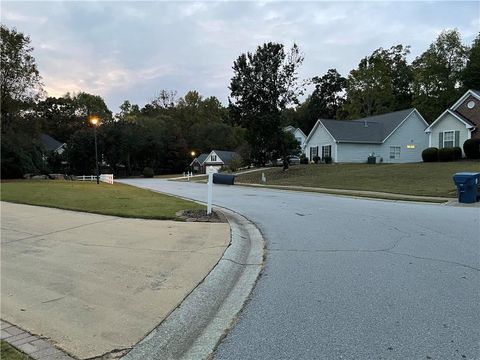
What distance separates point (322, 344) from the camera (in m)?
3.90

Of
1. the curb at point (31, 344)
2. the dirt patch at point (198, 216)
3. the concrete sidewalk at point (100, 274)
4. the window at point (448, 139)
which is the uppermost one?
the window at point (448, 139)

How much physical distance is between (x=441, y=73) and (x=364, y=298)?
62876mm

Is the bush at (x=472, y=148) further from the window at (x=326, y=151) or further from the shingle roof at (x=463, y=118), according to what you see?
the window at (x=326, y=151)

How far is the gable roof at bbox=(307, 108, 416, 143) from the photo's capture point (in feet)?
149

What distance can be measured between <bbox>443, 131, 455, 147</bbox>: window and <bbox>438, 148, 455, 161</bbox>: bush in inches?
107

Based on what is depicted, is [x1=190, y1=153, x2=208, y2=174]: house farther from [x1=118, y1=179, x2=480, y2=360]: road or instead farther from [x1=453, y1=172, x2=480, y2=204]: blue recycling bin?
[x1=118, y1=179, x2=480, y2=360]: road

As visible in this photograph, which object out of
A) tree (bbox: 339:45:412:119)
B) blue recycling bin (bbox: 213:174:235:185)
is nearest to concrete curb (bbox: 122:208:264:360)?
blue recycling bin (bbox: 213:174:235:185)

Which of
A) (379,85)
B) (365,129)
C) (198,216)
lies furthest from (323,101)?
(198,216)

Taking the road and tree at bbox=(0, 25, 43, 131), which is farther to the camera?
tree at bbox=(0, 25, 43, 131)

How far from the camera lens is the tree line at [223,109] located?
37125 mm

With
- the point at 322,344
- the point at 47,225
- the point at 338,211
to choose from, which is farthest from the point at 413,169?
the point at 322,344

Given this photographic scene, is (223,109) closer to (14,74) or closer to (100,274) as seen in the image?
(14,74)

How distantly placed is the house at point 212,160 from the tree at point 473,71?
40.2 m

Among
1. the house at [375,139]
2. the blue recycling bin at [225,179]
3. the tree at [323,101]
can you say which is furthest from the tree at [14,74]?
the tree at [323,101]
